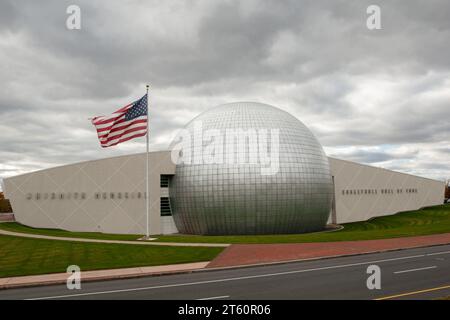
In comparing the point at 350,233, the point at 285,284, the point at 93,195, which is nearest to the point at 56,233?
the point at 93,195

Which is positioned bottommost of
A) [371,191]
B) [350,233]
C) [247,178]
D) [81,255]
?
[350,233]

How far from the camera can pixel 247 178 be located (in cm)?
4212

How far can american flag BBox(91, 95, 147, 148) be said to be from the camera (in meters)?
32.3

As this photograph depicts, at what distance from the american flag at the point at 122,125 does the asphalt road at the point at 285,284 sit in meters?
16.2

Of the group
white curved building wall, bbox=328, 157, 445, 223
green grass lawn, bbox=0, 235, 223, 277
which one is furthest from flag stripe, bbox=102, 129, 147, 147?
white curved building wall, bbox=328, 157, 445, 223

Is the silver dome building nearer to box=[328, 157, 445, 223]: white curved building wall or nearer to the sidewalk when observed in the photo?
box=[328, 157, 445, 223]: white curved building wall

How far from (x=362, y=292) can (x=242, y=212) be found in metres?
28.7

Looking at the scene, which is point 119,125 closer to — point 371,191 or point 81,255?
point 81,255

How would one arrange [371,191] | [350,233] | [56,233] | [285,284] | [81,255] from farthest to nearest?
[371,191]
[56,233]
[350,233]
[81,255]
[285,284]

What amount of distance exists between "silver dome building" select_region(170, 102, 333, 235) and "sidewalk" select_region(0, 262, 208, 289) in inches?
819

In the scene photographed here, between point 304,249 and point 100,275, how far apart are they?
1465 cm
